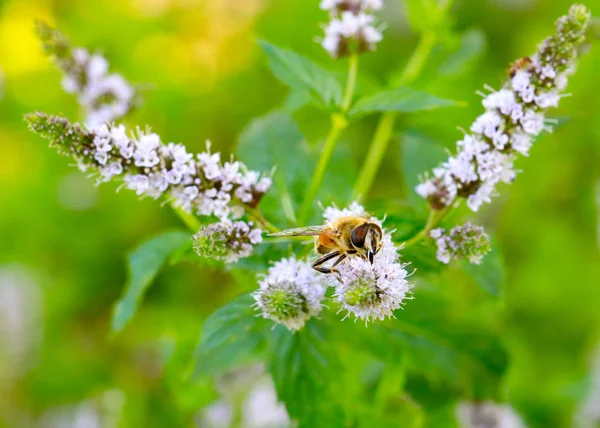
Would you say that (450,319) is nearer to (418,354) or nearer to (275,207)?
(418,354)

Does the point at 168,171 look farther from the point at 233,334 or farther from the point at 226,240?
the point at 233,334

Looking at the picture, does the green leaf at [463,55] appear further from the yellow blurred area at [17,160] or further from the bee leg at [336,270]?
the yellow blurred area at [17,160]

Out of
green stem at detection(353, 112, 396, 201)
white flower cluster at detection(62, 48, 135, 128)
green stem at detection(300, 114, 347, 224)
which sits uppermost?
white flower cluster at detection(62, 48, 135, 128)

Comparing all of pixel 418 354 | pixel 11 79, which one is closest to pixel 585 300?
pixel 418 354

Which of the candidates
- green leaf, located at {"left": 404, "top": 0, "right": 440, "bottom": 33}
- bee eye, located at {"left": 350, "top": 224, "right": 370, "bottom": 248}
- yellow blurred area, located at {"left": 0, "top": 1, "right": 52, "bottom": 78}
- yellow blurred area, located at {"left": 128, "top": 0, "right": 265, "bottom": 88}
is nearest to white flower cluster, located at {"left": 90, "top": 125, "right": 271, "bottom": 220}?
bee eye, located at {"left": 350, "top": 224, "right": 370, "bottom": 248}

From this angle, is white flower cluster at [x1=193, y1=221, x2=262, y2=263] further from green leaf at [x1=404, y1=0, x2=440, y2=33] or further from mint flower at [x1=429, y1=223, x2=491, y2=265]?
green leaf at [x1=404, y1=0, x2=440, y2=33]

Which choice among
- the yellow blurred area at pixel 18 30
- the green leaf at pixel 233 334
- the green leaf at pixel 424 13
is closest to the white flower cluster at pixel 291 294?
the green leaf at pixel 233 334
